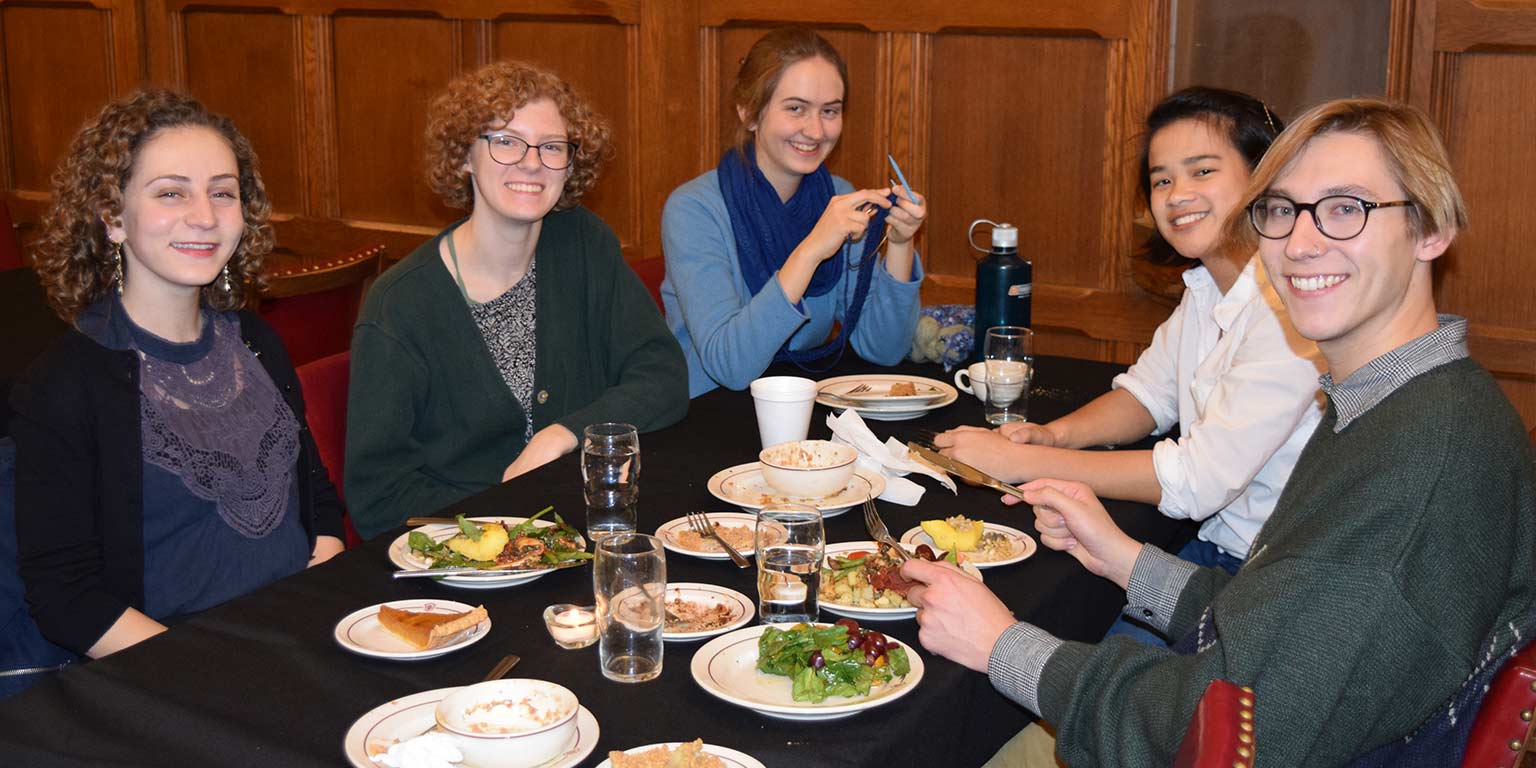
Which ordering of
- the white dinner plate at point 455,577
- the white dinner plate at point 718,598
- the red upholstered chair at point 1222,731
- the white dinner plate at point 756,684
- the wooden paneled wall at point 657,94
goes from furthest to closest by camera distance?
the wooden paneled wall at point 657,94 < the white dinner plate at point 455,577 < the white dinner plate at point 718,598 < the white dinner plate at point 756,684 < the red upholstered chair at point 1222,731

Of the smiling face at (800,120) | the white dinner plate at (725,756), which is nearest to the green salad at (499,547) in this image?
the white dinner plate at (725,756)

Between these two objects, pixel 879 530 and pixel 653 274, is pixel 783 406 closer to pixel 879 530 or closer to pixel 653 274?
pixel 879 530

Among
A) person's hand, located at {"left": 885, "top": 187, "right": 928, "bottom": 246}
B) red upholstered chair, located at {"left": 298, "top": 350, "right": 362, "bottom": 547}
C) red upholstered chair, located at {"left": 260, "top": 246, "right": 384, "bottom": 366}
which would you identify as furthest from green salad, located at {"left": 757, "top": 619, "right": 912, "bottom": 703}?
red upholstered chair, located at {"left": 260, "top": 246, "right": 384, "bottom": 366}

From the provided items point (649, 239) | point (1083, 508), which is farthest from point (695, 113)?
point (1083, 508)

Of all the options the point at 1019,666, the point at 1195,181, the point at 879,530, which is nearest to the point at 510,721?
the point at 1019,666

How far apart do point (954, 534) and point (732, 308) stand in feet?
3.69

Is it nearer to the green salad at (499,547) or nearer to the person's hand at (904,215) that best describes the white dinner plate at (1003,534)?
the green salad at (499,547)

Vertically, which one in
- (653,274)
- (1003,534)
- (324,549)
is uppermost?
(653,274)

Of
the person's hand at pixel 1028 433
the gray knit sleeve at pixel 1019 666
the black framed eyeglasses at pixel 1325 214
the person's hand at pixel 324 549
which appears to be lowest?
the person's hand at pixel 324 549

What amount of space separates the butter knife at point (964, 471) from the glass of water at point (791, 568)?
501 mm

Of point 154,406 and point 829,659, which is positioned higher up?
point 154,406

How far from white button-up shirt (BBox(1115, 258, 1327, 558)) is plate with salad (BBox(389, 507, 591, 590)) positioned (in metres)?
0.90

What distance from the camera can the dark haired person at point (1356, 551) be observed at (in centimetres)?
124

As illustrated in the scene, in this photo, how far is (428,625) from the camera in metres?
1.44
